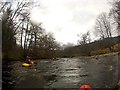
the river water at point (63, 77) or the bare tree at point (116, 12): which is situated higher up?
the bare tree at point (116, 12)

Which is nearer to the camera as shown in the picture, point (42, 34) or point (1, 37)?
point (1, 37)

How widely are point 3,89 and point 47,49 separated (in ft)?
172

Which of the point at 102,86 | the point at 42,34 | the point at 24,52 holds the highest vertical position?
the point at 42,34

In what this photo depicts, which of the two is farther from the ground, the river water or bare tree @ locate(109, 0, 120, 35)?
bare tree @ locate(109, 0, 120, 35)

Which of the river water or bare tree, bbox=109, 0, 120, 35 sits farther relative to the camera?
bare tree, bbox=109, 0, 120, 35

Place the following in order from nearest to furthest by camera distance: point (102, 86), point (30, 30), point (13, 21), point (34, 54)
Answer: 1. point (102, 86)
2. point (13, 21)
3. point (34, 54)
4. point (30, 30)

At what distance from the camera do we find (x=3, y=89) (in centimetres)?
1515

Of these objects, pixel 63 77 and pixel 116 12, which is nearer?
pixel 63 77

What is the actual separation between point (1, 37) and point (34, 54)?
73.0 ft

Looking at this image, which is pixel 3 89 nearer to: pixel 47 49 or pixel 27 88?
pixel 27 88

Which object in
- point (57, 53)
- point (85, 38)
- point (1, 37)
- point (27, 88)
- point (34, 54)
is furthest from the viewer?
point (85, 38)

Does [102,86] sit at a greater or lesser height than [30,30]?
lesser

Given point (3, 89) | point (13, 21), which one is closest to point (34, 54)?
point (13, 21)

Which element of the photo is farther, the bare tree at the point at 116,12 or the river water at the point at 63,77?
the bare tree at the point at 116,12
